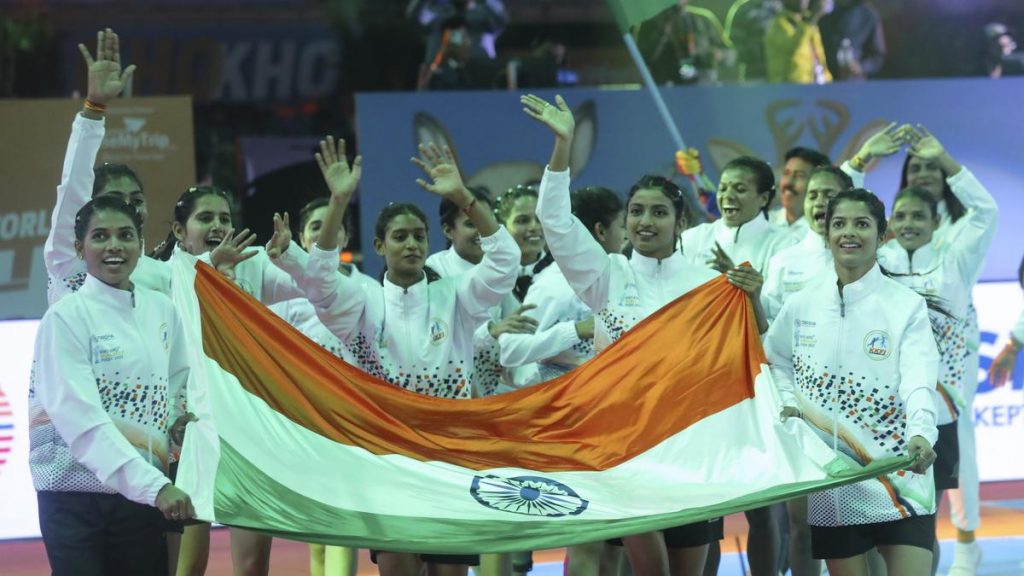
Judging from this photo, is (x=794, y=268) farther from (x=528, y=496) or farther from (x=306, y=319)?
(x=306, y=319)

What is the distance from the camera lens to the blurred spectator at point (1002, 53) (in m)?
11.5

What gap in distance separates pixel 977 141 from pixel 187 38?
20.8 ft

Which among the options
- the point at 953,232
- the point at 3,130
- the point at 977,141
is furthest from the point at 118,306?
the point at 977,141

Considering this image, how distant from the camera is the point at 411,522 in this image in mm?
4805

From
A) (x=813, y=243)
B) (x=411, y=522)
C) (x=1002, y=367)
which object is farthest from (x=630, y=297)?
(x=1002, y=367)

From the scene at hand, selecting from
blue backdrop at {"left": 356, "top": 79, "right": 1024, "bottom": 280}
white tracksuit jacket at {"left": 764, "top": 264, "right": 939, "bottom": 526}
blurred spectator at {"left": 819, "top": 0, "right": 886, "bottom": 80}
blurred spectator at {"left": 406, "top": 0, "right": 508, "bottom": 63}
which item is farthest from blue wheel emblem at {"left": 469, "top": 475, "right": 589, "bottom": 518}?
blurred spectator at {"left": 819, "top": 0, "right": 886, "bottom": 80}

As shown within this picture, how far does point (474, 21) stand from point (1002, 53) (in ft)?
13.6

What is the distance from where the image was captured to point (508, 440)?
5.38 meters

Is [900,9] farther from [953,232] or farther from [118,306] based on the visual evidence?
[118,306]

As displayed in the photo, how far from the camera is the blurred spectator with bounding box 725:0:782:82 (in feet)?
35.5

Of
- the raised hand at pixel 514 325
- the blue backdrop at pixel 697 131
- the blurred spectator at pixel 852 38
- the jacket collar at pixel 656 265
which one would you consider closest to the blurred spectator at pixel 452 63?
the blue backdrop at pixel 697 131

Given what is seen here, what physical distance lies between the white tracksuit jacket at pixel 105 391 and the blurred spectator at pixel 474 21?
6194 mm

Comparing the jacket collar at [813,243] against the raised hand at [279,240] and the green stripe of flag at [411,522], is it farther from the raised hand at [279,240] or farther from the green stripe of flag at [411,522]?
the raised hand at [279,240]

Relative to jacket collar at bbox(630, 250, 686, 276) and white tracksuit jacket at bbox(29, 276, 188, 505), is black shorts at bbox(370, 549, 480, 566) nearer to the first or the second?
white tracksuit jacket at bbox(29, 276, 188, 505)
